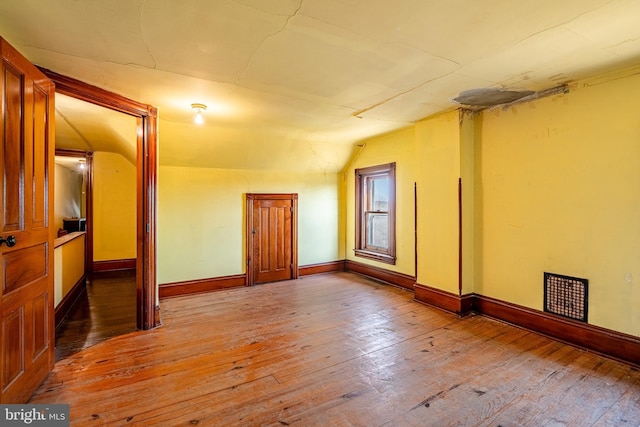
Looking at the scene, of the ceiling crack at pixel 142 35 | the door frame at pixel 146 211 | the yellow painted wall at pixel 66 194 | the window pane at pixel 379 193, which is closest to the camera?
the ceiling crack at pixel 142 35

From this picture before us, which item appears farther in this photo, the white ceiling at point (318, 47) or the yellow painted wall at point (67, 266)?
the yellow painted wall at point (67, 266)

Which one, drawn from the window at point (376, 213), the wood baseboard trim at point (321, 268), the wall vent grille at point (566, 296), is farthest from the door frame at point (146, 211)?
the wall vent grille at point (566, 296)

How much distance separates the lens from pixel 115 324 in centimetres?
335

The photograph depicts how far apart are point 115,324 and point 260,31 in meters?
3.33

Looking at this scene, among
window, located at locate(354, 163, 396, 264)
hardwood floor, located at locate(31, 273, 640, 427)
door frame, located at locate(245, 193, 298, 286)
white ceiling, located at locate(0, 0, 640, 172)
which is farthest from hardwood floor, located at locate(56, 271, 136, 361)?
window, located at locate(354, 163, 396, 264)

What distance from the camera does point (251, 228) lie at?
4980 mm

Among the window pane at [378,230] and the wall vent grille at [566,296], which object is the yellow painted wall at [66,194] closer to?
the window pane at [378,230]

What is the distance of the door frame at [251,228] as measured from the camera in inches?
195

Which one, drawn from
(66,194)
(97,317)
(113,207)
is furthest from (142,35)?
(66,194)

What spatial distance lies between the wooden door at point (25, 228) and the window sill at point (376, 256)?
4.08 meters

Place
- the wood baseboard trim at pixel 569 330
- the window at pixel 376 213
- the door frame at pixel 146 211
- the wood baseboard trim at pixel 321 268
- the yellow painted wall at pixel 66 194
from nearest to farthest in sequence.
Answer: the wood baseboard trim at pixel 569 330
the door frame at pixel 146 211
the window at pixel 376 213
the wood baseboard trim at pixel 321 268
the yellow painted wall at pixel 66 194

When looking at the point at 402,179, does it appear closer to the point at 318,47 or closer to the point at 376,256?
the point at 376,256

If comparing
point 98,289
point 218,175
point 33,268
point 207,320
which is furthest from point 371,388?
point 98,289

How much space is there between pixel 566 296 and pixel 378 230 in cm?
290
